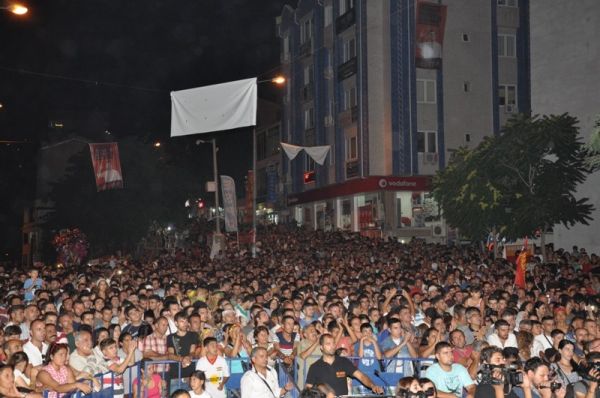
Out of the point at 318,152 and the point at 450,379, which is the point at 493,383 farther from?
the point at 318,152

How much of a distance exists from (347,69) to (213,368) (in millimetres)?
33691

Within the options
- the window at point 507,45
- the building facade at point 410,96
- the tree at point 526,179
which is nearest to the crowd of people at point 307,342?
the tree at point 526,179

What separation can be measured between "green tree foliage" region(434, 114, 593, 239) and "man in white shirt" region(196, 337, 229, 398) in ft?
61.0

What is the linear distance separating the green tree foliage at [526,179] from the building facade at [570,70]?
3.18 feet

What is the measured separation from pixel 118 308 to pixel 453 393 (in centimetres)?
750

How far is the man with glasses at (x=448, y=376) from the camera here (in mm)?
8188

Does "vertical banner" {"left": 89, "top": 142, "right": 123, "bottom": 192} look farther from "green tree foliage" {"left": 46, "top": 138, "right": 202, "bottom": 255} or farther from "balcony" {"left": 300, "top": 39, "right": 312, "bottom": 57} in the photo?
"balcony" {"left": 300, "top": 39, "right": 312, "bottom": 57}

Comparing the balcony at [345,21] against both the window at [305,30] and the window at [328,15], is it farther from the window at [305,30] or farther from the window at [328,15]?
the window at [305,30]

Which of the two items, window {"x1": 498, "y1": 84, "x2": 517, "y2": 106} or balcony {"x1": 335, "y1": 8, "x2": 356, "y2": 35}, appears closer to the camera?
balcony {"x1": 335, "y1": 8, "x2": 356, "y2": 35}

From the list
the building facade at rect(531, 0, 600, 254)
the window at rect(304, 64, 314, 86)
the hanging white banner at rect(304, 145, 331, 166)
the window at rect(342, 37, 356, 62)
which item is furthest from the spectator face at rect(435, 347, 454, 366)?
the window at rect(304, 64, 314, 86)

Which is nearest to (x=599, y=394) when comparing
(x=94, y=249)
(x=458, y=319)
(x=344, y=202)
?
(x=458, y=319)

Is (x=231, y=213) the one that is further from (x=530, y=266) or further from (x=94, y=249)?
(x=94, y=249)

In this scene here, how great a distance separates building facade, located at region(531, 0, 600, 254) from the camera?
28.2 meters

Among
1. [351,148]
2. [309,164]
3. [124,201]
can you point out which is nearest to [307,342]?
[351,148]
